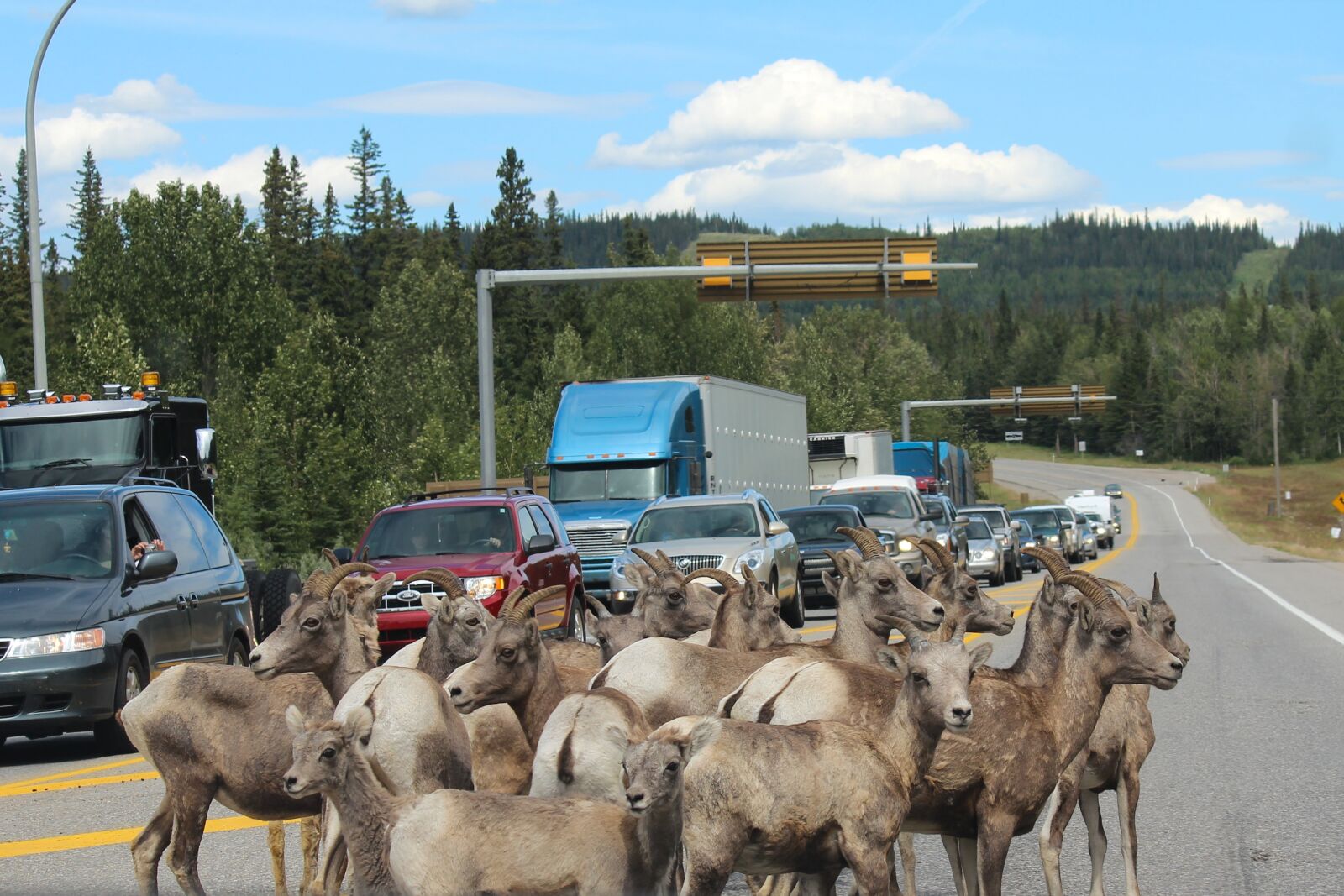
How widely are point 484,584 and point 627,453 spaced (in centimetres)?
1158

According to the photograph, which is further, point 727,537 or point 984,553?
point 984,553

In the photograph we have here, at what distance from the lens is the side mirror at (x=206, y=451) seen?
68.8 ft

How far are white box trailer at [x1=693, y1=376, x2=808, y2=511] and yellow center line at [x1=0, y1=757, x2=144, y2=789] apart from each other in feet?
62.3

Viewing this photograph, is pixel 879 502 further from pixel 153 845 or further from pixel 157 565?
pixel 153 845

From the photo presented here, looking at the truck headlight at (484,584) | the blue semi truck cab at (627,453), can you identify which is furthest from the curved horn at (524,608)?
the blue semi truck cab at (627,453)

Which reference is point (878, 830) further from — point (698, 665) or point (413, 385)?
point (413, 385)

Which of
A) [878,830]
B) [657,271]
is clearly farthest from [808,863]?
[657,271]

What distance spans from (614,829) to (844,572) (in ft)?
17.2

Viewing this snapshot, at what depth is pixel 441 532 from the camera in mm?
18656

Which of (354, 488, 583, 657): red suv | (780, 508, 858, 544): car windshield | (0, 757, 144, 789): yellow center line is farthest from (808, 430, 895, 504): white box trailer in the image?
(0, 757, 144, 789): yellow center line

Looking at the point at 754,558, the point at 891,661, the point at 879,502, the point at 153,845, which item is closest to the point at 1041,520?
the point at 879,502

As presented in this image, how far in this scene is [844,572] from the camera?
10867 millimetres

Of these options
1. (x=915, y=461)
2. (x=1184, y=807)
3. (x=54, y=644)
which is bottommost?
(x=915, y=461)

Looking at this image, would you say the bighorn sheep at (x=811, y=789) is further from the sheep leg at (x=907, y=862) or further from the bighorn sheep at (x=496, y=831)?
the sheep leg at (x=907, y=862)
